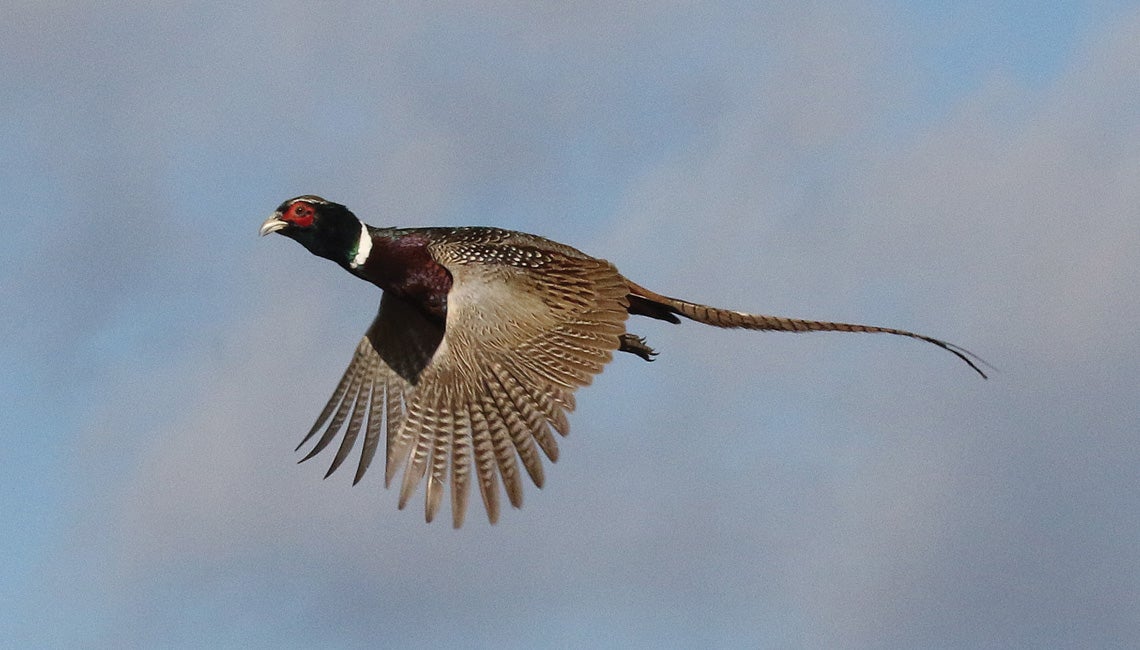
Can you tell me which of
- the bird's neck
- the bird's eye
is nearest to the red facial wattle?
the bird's eye

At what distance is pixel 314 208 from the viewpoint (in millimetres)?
13508

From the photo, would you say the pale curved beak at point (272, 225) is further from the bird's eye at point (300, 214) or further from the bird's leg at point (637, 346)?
the bird's leg at point (637, 346)

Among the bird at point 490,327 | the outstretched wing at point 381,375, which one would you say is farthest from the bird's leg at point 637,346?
the outstretched wing at point 381,375

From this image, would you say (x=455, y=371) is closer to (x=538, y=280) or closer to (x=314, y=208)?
(x=538, y=280)

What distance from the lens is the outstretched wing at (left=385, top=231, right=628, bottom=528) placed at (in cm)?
1194

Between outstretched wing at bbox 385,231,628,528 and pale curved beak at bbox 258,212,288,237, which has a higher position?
pale curved beak at bbox 258,212,288,237

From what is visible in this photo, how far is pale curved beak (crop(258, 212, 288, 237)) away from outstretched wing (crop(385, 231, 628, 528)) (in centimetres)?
143

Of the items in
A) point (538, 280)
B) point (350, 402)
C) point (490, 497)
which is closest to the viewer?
point (490, 497)

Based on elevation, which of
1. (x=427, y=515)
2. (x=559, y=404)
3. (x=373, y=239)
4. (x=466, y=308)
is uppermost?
(x=373, y=239)

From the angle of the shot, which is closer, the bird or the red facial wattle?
the bird

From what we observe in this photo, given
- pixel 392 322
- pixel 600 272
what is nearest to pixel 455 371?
pixel 600 272

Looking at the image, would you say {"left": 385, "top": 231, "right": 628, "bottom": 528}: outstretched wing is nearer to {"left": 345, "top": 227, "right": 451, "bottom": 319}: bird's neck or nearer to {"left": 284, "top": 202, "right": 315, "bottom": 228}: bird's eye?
{"left": 345, "top": 227, "right": 451, "bottom": 319}: bird's neck

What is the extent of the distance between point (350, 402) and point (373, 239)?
185 cm

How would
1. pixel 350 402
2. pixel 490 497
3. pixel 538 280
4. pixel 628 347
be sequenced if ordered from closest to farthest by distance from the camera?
pixel 490 497 → pixel 538 280 → pixel 628 347 → pixel 350 402
